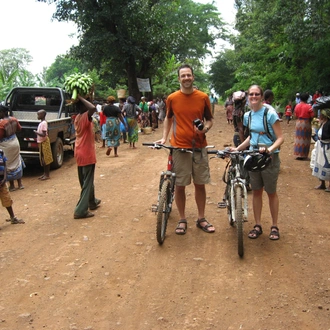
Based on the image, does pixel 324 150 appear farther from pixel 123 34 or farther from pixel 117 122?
pixel 123 34

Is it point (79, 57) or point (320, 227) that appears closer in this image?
point (320, 227)

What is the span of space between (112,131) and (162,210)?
7.56m

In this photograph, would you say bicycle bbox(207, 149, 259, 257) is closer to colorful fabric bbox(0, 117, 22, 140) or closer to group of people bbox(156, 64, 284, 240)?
group of people bbox(156, 64, 284, 240)

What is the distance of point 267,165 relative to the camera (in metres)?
4.70

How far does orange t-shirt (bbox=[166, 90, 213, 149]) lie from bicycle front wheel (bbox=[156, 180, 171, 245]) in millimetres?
561

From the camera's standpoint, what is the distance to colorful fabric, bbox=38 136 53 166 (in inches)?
381

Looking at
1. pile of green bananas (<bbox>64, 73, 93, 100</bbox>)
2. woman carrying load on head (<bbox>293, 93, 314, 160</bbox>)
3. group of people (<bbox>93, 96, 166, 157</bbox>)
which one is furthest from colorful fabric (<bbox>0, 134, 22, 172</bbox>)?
woman carrying load on head (<bbox>293, 93, 314, 160</bbox>)

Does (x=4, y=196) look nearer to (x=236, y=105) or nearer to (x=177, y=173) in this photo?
(x=177, y=173)

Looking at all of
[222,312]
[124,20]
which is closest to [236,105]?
[222,312]

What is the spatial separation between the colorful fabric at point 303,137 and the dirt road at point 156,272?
11.3 feet

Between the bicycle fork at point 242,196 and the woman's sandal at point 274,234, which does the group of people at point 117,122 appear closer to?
the bicycle fork at point 242,196

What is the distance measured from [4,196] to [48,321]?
3012mm

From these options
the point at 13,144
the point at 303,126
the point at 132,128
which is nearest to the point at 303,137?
the point at 303,126

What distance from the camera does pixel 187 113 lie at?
5047 millimetres
